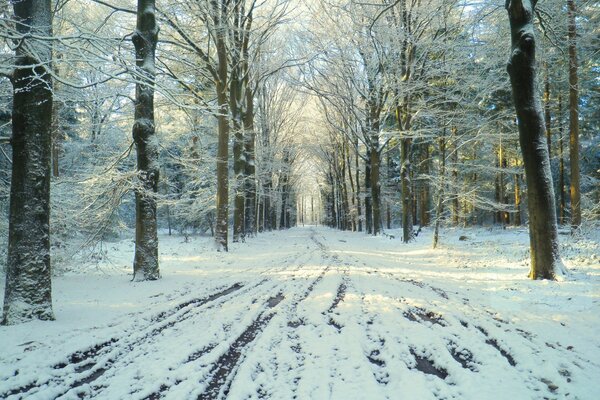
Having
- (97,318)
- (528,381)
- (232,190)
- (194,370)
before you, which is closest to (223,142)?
(232,190)

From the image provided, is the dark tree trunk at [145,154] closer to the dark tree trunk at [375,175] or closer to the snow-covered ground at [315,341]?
the snow-covered ground at [315,341]

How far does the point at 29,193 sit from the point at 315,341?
4.28 metres

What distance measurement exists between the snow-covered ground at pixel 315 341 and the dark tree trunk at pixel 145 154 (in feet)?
2.66

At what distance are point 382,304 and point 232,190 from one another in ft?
43.2

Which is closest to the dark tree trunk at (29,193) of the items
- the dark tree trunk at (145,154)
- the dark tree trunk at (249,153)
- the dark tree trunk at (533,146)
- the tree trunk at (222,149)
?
the dark tree trunk at (145,154)

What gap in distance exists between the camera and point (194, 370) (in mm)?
3076

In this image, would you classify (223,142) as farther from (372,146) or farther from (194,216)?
(372,146)

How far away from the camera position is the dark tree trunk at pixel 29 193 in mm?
4488

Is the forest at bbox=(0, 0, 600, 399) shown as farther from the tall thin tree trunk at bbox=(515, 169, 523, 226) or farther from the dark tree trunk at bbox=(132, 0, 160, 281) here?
the tall thin tree trunk at bbox=(515, 169, 523, 226)

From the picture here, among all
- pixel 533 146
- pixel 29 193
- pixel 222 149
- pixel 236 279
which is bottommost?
pixel 236 279

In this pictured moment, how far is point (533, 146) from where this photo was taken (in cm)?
683

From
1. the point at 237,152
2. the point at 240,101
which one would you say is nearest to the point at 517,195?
the point at 237,152

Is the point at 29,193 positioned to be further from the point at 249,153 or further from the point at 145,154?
the point at 249,153

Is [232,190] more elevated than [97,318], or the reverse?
[232,190]
